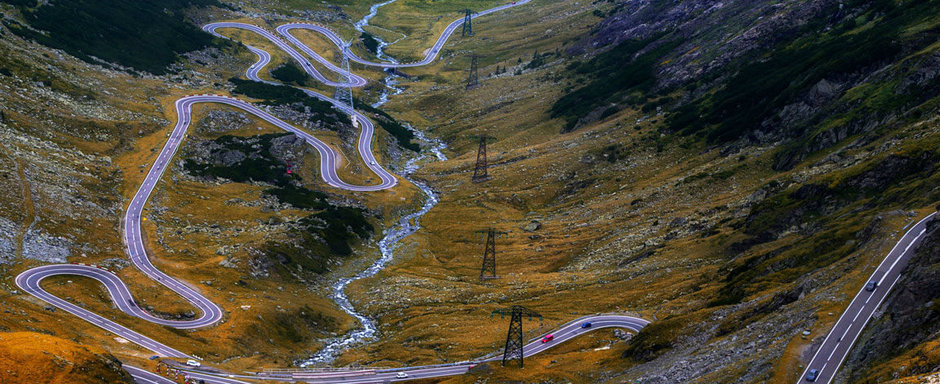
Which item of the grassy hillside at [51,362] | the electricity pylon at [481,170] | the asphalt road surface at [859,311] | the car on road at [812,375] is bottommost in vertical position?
the car on road at [812,375]

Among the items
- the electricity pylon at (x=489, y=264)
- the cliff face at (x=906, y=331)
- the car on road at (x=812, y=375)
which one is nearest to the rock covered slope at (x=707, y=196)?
the cliff face at (x=906, y=331)

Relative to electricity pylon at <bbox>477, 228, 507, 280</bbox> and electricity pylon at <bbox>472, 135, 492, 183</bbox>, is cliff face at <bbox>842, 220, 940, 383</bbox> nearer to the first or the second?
electricity pylon at <bbox>477, 228, 507, 280</bbox>

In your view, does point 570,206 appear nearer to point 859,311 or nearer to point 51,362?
point 859,311

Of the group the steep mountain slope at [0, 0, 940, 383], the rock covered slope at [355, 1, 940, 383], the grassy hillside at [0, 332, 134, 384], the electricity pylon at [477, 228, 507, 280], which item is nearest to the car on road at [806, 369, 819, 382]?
the rock covered slope at [355, 1, 940, 383]

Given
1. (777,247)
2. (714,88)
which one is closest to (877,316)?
(777,247)

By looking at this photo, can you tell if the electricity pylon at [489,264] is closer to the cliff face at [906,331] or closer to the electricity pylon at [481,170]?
the electricity pylon at [481,170]

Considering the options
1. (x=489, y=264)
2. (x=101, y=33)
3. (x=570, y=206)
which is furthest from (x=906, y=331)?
(x=101, y=33)

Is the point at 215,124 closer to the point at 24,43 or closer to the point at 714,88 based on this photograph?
the point at 24,43
